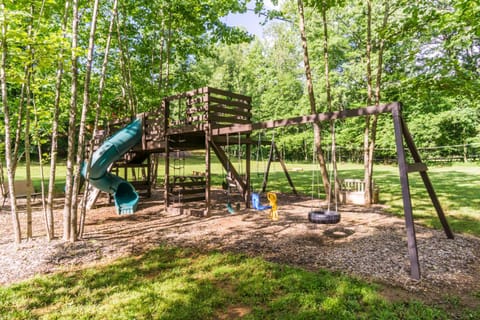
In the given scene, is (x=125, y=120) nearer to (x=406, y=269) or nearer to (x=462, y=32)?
(x=406, y=269)

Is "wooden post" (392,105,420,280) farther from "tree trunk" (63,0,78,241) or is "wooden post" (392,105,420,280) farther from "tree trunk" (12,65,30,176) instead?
"tree trunk" (12,65,30,176)

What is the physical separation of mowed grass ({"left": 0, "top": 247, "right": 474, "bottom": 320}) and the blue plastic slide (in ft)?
16.7

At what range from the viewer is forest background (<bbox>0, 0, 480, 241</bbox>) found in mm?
6213

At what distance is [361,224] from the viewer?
819cm

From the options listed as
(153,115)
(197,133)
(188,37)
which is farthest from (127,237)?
(188,37)

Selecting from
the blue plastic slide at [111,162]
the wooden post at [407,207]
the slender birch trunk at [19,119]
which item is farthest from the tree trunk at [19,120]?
the wooden post at [407,207]

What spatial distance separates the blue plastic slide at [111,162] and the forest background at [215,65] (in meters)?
0.93

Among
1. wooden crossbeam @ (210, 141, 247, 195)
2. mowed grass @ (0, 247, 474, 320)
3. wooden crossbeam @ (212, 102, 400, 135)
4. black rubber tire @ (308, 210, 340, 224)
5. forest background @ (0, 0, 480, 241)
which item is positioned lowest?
mowed grass @ (0, 247, 474, 320)

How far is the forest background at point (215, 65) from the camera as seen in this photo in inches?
245

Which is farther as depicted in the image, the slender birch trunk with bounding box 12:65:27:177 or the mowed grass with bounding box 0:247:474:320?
the slender birch trunk with bounding box 12:65:27:177

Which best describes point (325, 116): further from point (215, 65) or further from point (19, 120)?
point (215, 65)

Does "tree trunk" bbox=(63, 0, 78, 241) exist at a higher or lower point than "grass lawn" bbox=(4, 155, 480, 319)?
higher

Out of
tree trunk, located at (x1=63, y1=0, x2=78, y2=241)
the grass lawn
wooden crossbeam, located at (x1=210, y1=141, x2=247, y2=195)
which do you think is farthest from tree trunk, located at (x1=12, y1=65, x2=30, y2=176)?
wooden crossbeam, located at (x1=210, y1=141, x2=247, y2=195)

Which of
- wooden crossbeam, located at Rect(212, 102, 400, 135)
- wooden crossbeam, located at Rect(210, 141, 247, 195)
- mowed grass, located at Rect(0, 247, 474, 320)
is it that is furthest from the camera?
wooden crossbeam, located at Rect(210, 141, 247, 195)
